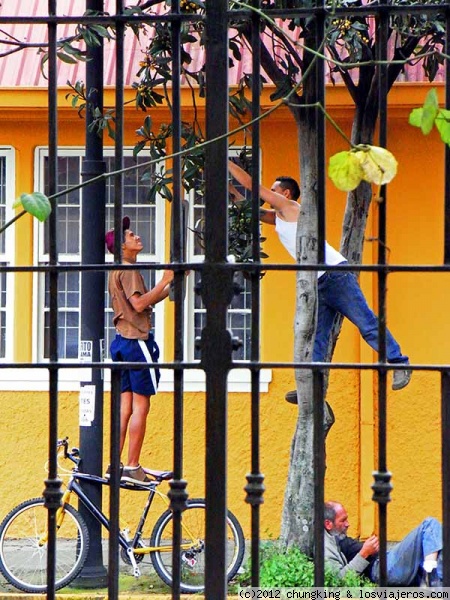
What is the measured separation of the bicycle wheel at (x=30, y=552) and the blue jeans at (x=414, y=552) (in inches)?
71.8

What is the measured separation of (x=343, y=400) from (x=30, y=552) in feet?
8.41

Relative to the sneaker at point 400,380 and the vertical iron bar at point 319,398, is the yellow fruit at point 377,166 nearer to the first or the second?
the vertical iron bar at point 319,398

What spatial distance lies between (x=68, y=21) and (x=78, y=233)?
20.1 feet

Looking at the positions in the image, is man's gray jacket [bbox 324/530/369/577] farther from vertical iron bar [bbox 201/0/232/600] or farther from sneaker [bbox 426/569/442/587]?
vertical iron bar [bbox 201/0/232/600]

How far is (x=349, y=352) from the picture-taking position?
8.45 metres

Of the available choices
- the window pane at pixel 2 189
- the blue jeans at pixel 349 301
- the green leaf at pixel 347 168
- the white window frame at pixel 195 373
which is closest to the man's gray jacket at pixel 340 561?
the blue jeans at pixel 349 301

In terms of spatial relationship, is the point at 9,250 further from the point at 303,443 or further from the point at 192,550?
the point at 303,443

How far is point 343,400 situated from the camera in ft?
27.5

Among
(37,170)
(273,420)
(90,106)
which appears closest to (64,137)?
(37,170)

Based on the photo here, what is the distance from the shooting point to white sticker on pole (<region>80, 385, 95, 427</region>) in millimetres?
6996

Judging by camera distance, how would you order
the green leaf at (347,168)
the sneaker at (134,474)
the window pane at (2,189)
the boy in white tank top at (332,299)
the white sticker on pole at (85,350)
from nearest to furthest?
the green leaf at (347,168), the boy in white tank top at (332,299), the white sticker on pole at (85,350), the sneaker at (134,474), the window pane at (2,189)

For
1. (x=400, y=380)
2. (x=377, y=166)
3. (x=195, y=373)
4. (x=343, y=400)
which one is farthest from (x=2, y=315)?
(x=377, y=166)

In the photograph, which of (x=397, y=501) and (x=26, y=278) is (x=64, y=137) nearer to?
(x=26, y=278)

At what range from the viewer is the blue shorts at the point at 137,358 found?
7.48m
